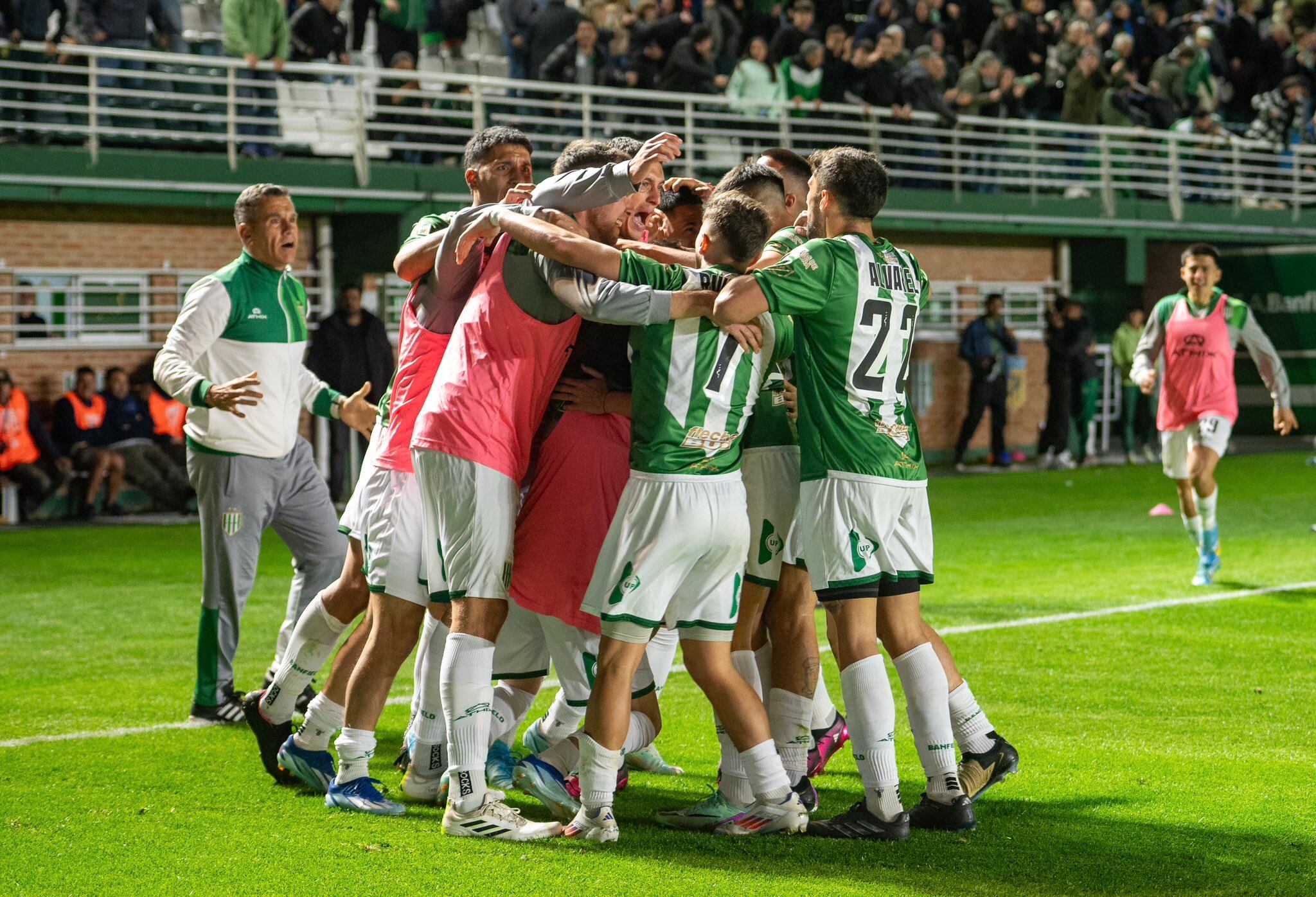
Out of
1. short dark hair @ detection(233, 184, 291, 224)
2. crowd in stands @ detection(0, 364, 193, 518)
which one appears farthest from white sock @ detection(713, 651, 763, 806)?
crowd in stands @ detection(0, 364, 193, 518)

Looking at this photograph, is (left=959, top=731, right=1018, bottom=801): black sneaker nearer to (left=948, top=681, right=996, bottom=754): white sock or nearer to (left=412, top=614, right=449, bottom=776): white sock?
(left=948, top=681, right=996, bottom=754): white sock

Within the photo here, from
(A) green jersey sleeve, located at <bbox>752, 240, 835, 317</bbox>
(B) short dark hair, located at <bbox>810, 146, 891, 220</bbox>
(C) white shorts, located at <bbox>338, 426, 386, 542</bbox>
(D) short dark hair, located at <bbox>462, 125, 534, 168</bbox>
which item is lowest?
(C) white shorts, located at <bbox>338, 426, 386, 542</bbox>

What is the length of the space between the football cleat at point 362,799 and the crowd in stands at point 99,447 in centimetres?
1074

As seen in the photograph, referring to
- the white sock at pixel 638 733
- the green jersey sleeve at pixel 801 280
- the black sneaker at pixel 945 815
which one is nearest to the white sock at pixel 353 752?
the white sock at pixel 638 733

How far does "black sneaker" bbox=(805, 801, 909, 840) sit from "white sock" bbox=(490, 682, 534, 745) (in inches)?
47.7

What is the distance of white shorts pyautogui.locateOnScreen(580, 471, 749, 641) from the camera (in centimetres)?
453

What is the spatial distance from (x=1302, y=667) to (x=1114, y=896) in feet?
12.9

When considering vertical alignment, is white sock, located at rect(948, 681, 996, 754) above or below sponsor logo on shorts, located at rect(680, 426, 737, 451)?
below

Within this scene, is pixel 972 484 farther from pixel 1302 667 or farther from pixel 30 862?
pixel 30 862

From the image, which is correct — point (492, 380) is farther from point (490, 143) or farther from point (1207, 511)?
point (1207, 511)

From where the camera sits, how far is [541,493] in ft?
16.2

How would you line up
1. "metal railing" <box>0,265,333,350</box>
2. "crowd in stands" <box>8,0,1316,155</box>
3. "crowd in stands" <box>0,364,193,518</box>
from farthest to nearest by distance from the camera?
"crowd in stands" <box>8,0,1316,155</box> → "metal railing" <box>0,265,333,350</box> → "crowd in stands" <box>0,364,193,518</box>

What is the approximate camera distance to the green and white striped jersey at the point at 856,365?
479cm

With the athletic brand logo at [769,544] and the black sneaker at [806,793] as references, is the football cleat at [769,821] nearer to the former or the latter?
the black sneaker at [806,793]
